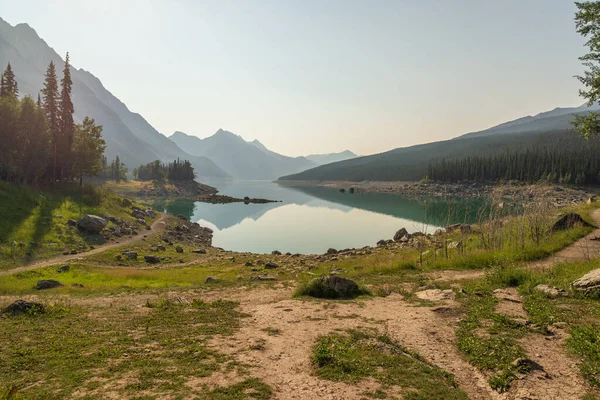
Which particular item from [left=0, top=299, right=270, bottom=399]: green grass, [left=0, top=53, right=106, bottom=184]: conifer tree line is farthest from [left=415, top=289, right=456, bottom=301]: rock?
[left=0, top=53, right=106, bottom=184]: conifer tree line

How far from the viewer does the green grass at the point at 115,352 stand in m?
7.30

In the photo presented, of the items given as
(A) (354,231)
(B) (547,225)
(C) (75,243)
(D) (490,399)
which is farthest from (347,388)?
(A) (354,231)

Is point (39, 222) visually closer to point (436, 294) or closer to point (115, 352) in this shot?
point (115, 352)

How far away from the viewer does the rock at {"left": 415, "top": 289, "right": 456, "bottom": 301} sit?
14.7 m

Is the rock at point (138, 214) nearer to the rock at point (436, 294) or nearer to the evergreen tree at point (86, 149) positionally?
the evergreen tree at point (86, 149)

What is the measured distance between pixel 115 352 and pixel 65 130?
217ft

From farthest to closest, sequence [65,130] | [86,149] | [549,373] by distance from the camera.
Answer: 1. [86,149]
2. [65,130]
3. [549,373]

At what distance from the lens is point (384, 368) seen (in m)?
8.21

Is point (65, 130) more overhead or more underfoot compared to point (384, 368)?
more overhead

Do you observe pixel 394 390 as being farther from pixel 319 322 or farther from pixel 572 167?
pixel 572 167

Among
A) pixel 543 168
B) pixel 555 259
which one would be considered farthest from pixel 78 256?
pixel 543 168

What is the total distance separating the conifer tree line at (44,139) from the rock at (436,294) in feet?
189

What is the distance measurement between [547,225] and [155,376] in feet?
96.3

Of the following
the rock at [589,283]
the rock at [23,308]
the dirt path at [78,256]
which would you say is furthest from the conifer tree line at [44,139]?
the rock at [589,283]
